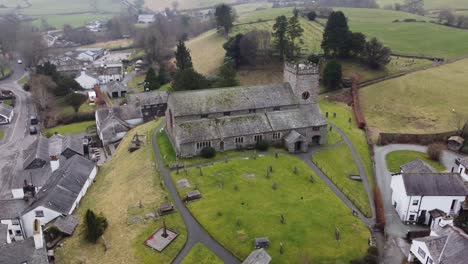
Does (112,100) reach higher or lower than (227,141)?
lower

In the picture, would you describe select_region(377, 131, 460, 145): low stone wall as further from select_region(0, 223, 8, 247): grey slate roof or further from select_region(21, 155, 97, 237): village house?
select_region(0, 223, 8, 247): grey slate roof

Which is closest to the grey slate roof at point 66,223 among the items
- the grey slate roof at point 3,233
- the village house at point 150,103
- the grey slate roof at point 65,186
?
the grey slate roof at point 65,186

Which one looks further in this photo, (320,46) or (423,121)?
(320,46)

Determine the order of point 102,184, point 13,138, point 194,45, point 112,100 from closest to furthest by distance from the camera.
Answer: point 102,184
point 13,138
point 112,100
point 194,45

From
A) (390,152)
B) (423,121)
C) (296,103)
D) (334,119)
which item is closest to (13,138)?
(296,103)

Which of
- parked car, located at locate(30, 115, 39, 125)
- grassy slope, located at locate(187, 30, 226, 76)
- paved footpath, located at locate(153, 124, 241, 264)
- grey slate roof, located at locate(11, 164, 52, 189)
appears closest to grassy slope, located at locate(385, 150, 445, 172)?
paved footpath, located at locate(153, 124, 241, 264)

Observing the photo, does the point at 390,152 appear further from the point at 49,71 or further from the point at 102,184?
the point at 49,71
